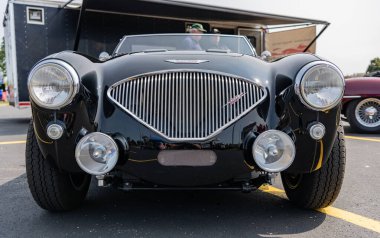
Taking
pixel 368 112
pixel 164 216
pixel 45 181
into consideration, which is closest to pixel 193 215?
pixel 164 216

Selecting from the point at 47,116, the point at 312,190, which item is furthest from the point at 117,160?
the point at 312,190

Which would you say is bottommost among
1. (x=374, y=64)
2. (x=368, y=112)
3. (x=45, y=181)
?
(x=374, y=64)

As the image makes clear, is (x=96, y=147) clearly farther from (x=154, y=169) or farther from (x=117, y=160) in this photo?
(x=154, y=169)

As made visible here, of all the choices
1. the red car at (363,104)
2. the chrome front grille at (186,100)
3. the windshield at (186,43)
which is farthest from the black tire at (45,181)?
the red car at (363,104)

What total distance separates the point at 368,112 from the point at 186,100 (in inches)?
230

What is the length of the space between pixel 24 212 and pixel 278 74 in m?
2.03

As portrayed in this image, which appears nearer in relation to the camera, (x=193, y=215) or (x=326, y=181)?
(x=326, y=181)

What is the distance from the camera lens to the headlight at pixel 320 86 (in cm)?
233

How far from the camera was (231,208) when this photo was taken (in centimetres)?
289

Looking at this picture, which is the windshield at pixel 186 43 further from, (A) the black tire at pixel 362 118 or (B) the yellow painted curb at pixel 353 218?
(A) the black tire at pixel 362 118

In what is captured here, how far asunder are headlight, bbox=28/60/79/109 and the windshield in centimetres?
153

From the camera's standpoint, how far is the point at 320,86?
2359mm

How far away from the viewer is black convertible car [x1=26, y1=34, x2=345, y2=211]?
7.52 ft

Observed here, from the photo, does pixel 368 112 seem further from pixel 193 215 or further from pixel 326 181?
pixel 193 215
